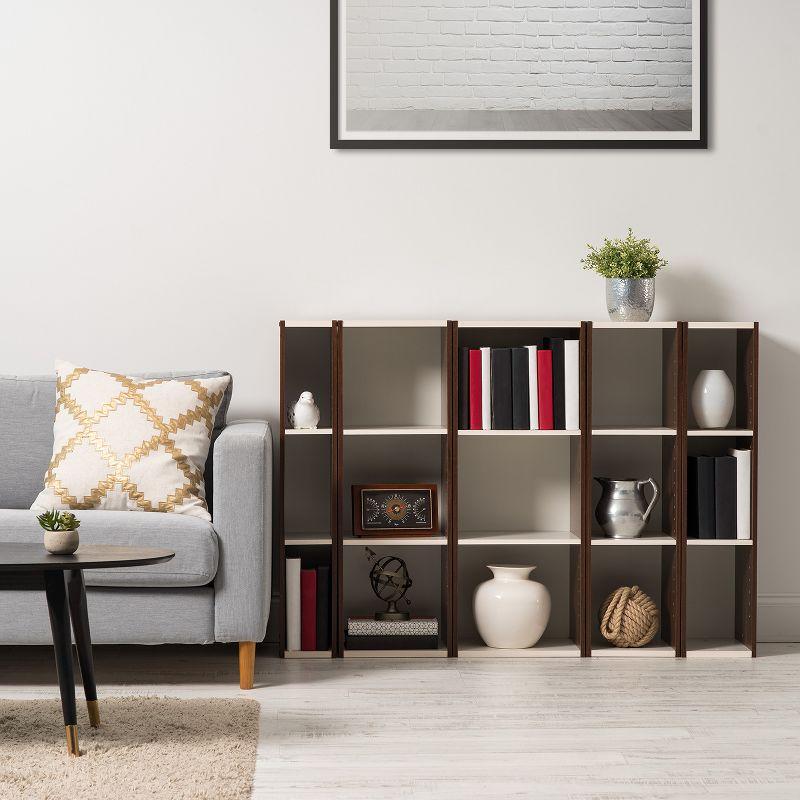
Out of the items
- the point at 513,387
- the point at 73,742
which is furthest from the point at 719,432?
the point at 73,742

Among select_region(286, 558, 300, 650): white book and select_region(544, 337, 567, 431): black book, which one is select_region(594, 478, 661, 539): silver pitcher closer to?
select_region(544, 337, 567, 431): black book

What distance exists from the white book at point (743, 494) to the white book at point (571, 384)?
1.77ft

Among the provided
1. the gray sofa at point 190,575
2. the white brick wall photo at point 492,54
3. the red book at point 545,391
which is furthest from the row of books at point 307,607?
the white brick wall photo at point 492,54

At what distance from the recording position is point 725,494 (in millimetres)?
3281

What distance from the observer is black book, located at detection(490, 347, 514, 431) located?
3.27 meters

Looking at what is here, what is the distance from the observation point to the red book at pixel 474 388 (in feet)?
10.7

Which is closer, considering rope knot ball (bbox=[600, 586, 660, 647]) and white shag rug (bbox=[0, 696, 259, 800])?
white shag rug (bbox=[0, 696, 259, 800])

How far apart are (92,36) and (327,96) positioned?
2.74 feet

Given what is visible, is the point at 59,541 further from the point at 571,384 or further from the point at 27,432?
the point at 571,384

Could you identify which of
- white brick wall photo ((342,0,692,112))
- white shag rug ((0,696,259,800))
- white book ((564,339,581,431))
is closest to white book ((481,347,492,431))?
→ white book ((564,339,581,431))

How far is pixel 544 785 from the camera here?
211cm

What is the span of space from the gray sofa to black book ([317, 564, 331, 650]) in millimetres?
413

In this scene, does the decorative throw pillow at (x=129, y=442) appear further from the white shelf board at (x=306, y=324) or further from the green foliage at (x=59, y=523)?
the green foliage at (x=59, y=523)

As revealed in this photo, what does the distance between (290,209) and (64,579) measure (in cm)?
172
